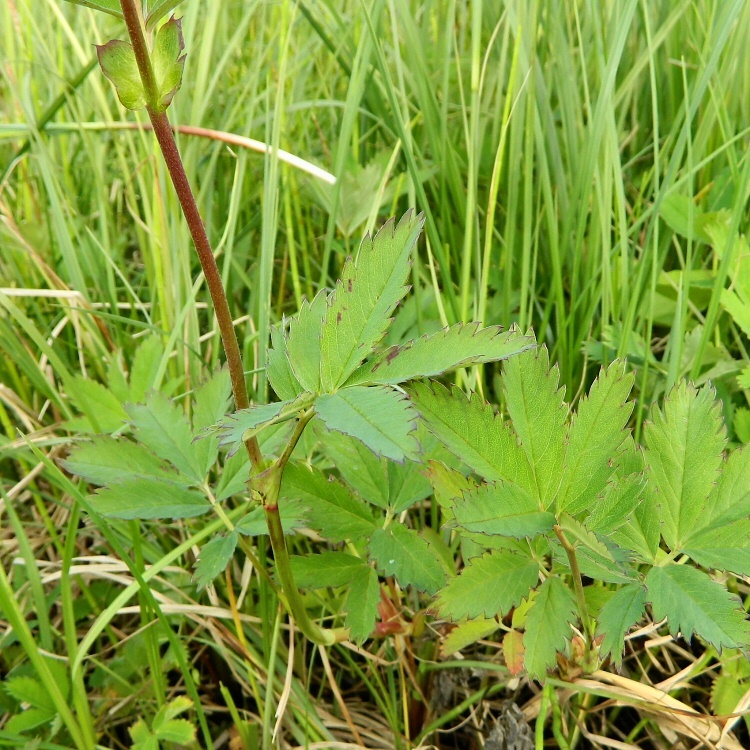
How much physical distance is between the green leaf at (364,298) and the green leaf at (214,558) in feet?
0.83

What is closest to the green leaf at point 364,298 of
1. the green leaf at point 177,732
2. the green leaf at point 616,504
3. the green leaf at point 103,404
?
the green leaf at point 616,504

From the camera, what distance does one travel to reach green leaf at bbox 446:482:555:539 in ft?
2.06

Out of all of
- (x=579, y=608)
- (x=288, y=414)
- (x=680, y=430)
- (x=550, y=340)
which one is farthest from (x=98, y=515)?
(x=550, y=340)

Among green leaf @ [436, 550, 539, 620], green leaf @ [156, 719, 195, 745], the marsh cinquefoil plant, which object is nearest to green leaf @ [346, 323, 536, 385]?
the marsh cinquefoil plant

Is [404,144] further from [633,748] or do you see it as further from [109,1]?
[633,748]

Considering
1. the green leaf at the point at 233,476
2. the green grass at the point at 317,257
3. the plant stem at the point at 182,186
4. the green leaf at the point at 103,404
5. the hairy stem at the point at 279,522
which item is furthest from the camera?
the green leaf at the point at 103,404

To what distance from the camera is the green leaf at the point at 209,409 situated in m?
0.87

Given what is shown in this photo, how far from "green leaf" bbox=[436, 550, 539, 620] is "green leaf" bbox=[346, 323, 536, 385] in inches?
8.5

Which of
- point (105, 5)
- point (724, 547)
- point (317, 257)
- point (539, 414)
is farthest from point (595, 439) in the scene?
point (317, 257)

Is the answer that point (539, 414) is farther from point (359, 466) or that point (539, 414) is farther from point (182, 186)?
point (182, 186)

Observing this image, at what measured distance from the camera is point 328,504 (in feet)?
2.70

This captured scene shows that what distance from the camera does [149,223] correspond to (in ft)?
4.10

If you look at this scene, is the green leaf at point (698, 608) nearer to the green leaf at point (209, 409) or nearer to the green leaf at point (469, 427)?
the green leaf at point (469, 427)

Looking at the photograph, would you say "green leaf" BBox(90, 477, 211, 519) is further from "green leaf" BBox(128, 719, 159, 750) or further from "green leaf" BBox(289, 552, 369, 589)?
"green leaf" BBox(128, 719, 159, 750)
